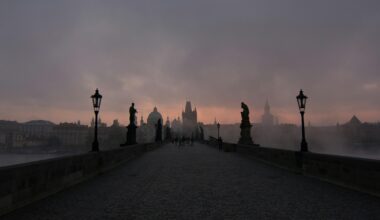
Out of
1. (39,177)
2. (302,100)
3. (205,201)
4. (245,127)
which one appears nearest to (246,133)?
(245,127)

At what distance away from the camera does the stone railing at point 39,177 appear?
7.07 meters

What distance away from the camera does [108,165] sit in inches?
650

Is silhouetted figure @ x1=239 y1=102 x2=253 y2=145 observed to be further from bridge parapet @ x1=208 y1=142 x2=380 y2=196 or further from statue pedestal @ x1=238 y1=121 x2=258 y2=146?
bridge parapet @ x1=208 y1=142 x2=380 y2=196

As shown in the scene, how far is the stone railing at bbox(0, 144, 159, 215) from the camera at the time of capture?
707cm

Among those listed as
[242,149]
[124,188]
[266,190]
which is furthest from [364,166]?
[242,149]

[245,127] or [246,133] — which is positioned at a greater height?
[245,127]

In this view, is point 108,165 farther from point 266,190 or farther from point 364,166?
point 364,166

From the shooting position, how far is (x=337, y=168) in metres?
11.0

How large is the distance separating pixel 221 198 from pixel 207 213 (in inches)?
68.7

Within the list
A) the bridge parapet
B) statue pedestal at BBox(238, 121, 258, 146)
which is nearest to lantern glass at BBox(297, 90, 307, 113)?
the bridge parapet

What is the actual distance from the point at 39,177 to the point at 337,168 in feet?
29.7

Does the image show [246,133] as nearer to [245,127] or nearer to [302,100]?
[245,127]

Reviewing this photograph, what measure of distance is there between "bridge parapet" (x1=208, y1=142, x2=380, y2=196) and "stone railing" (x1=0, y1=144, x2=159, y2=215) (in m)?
8.70

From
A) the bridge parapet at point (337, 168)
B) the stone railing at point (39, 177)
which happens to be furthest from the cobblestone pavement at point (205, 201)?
the bridge parapet at point (337, 168)
